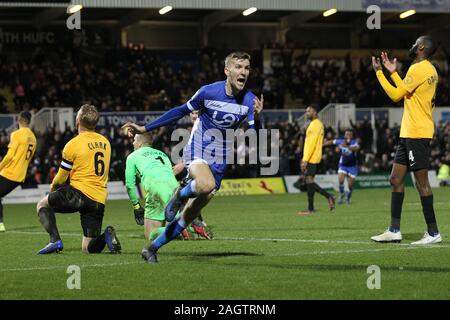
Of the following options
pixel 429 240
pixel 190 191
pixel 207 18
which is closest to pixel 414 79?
pixel 429 240

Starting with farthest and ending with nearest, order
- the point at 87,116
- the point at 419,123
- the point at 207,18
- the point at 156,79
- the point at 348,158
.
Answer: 1. the point at 207,18
2. the point at 156,79
3. the point at 348,158
4. the point at 419,123
5. the point at 87,116

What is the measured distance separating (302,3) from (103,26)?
10.0m

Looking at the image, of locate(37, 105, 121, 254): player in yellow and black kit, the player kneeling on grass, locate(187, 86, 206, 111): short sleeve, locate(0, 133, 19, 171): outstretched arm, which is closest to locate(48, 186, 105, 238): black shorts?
locate(37, 105, 121, 254): player in yellow and black kit

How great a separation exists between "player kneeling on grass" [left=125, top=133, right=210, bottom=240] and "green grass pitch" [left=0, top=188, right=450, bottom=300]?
473 mm

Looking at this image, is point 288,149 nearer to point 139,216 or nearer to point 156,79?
point 156,79

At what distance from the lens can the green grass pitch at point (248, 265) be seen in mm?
8930

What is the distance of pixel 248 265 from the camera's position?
11.0 m

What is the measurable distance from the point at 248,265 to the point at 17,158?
27.7 ft

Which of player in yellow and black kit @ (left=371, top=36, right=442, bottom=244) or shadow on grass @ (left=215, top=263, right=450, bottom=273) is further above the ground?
player in yellow and black kit @ (left=371, top=36, right=442, bottom=244)

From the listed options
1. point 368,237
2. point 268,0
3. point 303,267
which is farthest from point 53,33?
point 303,267

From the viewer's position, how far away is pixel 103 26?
1786 inches

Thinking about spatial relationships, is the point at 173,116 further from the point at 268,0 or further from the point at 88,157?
the point at 268,0

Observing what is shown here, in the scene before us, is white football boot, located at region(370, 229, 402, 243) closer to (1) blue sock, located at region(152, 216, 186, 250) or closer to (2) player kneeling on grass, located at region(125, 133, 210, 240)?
(2) player kneeling on grass, located at region(125, 133, 210, 240)

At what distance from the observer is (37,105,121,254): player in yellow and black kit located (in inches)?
490
